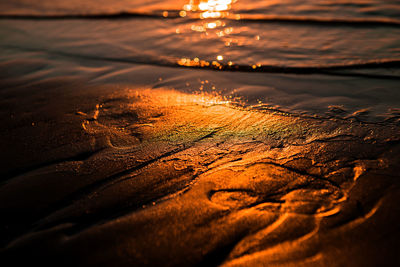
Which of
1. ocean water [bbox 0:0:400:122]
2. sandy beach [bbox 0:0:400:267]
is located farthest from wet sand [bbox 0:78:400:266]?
ocean water [bbox 0:0:400:122]

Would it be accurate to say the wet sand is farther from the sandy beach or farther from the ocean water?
the ocean water

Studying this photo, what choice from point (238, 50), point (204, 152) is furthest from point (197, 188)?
point (238, 50)

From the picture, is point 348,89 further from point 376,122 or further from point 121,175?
point 121,175

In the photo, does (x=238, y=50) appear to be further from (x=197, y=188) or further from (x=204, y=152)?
(x=197, y=188)

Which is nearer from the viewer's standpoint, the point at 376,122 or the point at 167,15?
the point at 376,122

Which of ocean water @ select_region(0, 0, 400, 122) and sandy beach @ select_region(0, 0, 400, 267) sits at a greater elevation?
ocean water @ select_region(0, 0, 400, 122)

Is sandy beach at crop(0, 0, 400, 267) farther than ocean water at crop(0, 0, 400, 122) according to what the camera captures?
No

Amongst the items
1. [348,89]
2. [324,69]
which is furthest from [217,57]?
[348,89]
